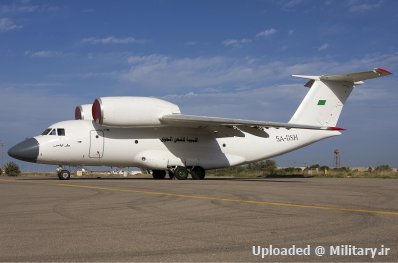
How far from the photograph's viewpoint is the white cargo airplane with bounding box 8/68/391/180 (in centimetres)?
2406

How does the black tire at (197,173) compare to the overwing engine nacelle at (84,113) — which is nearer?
the black tire at (197,173)

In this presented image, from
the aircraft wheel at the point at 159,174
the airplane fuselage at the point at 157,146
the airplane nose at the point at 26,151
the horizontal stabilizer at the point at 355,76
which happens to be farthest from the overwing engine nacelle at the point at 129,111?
the horizontal stabilizer at the point at 355,76

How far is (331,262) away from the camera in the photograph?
5375mm

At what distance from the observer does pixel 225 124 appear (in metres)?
24.6

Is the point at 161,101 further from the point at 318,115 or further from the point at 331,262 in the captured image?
the point at 331,262

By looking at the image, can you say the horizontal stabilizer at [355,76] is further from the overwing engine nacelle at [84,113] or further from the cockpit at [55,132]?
the cockpit at [55,132]

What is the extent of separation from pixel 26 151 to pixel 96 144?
3408 mm

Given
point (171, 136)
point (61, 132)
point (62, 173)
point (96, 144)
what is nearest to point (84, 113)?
point (61, 132)

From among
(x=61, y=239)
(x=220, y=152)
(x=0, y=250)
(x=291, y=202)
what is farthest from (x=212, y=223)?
(x=220, y=152)

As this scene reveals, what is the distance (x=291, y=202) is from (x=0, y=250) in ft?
24.9

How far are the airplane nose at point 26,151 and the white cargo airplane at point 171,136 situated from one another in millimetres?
46

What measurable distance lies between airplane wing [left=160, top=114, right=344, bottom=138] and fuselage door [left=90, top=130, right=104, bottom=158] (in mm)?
3358

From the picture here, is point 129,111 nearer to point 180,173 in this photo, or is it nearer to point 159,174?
point 180,173

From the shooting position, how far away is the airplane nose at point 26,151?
23828 mm
